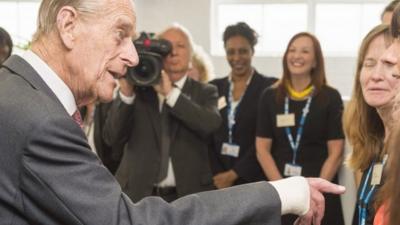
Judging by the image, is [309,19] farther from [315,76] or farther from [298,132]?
[298,132]

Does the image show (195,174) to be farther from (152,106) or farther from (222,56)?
(222,56)

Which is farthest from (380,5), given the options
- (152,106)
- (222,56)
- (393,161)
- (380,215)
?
(393,161)

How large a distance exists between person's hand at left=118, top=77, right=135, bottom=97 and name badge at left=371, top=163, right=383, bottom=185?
117 centimetres

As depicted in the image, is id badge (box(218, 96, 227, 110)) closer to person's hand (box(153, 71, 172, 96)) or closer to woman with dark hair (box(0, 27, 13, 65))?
person's hand (box(153, 71, 172, 96))

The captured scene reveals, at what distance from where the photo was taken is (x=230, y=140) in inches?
134

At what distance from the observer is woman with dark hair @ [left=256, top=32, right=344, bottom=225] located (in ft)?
9.71

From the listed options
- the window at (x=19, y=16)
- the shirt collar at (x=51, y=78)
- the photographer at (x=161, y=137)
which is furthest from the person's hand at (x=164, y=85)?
the window at (x=19, y=16)

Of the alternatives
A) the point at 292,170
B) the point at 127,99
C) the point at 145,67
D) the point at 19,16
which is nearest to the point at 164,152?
the point at 127,99

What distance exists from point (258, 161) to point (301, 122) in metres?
0.37

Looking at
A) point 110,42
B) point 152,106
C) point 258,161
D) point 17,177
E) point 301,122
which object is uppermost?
point 110,42

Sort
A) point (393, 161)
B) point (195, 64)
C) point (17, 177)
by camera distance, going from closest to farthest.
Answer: point (393, 161) → point (17, 177) → point (195, 64)

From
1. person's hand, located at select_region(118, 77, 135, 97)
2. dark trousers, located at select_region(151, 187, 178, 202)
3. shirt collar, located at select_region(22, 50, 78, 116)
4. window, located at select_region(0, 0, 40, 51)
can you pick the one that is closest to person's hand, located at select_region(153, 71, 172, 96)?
person's hand, located at select_region(118, 77, 135, 97)

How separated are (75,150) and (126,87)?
4.67ft

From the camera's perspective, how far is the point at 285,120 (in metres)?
3.04
